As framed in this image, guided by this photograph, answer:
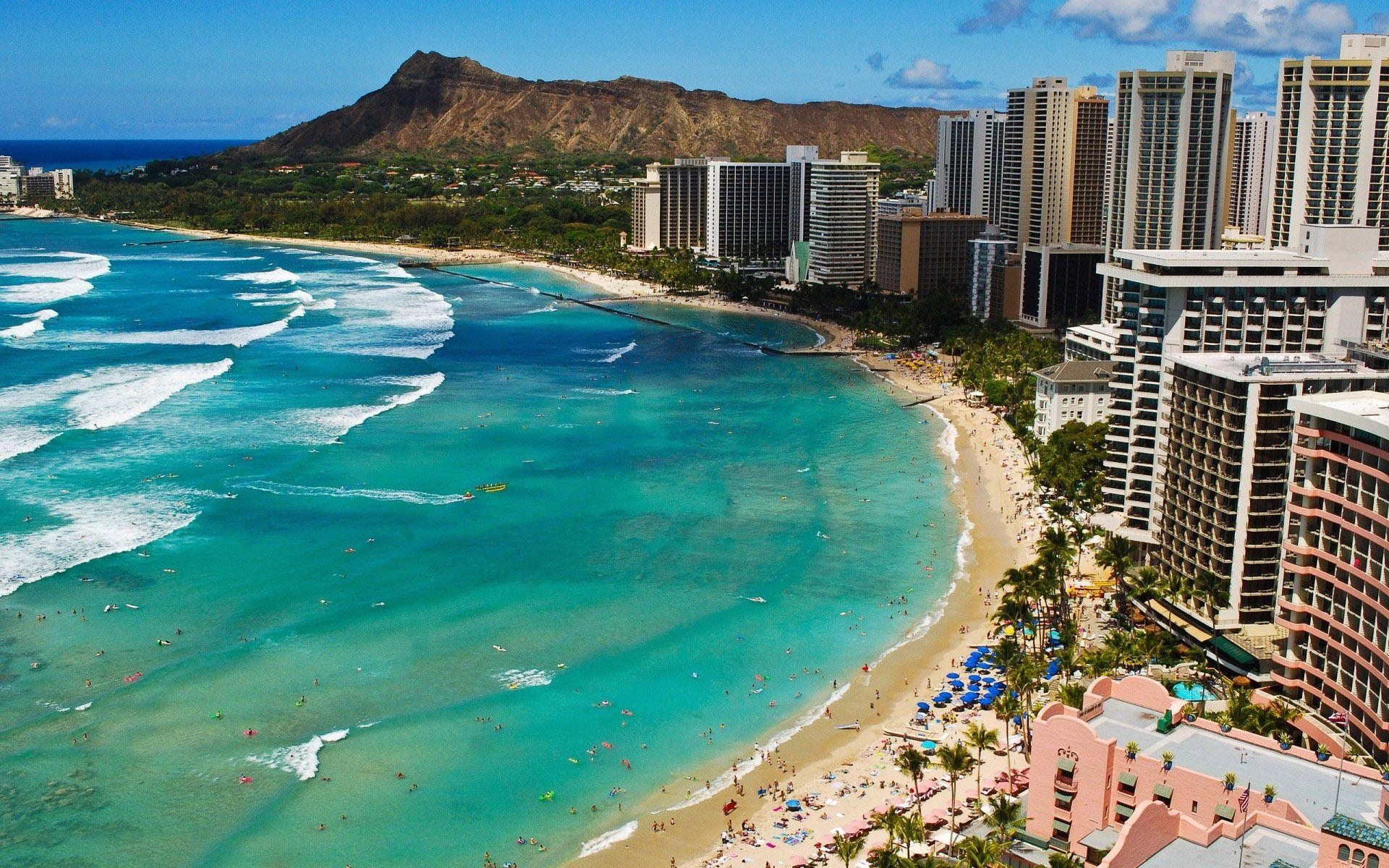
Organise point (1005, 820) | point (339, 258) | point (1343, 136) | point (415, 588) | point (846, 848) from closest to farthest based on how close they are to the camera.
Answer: point (1005, 820), point (846, 848), point (415, 588), point (1343, 136), point (339, 258)

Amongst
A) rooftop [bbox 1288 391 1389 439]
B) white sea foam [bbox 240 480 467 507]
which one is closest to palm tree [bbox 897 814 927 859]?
rooftop [bbox 1288 391 1389 439]

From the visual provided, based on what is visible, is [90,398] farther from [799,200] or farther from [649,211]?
[649,211]

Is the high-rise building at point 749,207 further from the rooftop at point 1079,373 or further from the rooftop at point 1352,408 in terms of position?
the rooftop at point 1352,408

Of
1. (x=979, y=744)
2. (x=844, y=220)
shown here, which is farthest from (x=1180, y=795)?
(x=844, y=220)

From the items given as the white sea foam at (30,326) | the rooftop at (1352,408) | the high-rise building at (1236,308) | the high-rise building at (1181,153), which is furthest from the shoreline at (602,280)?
the rooftop at (1352,408)

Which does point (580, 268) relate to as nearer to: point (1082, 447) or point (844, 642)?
point (1082, 447)

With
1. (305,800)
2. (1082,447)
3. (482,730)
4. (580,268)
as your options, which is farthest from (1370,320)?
(580,268)

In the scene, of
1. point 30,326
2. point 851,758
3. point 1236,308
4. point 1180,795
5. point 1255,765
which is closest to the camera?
point 1180,795
